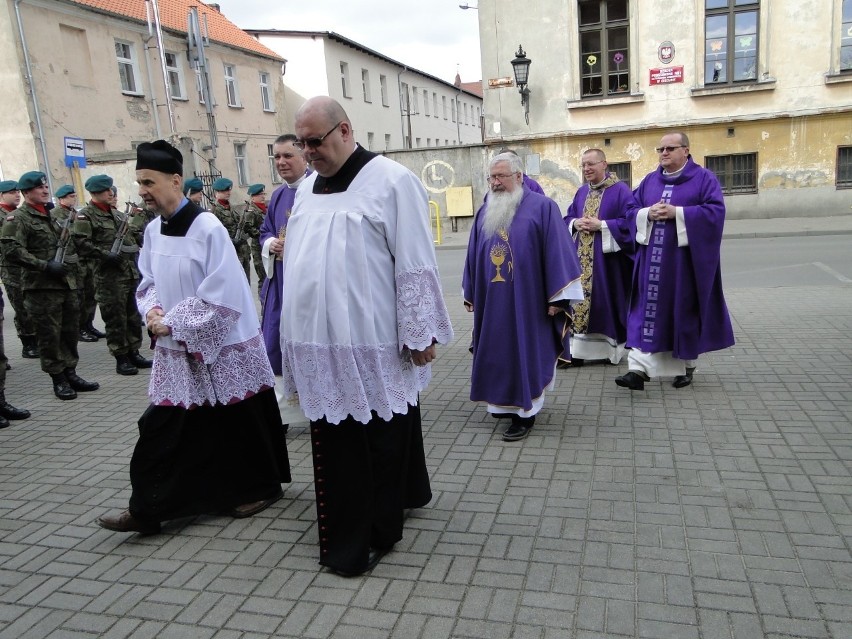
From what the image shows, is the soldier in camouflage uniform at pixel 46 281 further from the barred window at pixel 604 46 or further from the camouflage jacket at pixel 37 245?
the barred window at pixel 604 46

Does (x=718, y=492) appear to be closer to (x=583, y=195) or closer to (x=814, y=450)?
(x=814, y=450)

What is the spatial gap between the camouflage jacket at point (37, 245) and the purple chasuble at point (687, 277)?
5.20m

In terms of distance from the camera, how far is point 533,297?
15.8 feet

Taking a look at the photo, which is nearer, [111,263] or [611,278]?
[611,278]

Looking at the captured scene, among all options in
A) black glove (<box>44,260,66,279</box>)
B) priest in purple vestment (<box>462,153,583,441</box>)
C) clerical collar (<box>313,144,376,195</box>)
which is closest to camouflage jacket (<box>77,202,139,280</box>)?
black glove (<box>44,260,66,279</box>)

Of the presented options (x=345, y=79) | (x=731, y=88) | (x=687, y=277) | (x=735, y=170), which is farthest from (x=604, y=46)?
(x=345, y=79)

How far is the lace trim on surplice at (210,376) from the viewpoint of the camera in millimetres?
3514

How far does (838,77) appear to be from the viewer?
17375mm

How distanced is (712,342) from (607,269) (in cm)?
123

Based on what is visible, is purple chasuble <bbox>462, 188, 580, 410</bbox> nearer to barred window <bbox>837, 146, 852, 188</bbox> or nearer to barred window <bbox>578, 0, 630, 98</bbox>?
barred window <bbox>578, 0, 630, 98</bbox>

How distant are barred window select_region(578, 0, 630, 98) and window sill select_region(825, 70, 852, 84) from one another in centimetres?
484

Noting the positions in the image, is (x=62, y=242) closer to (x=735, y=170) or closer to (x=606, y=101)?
(x=606, y=101)

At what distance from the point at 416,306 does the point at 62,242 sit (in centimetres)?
526

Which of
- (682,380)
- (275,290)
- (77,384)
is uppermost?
(275,290)
